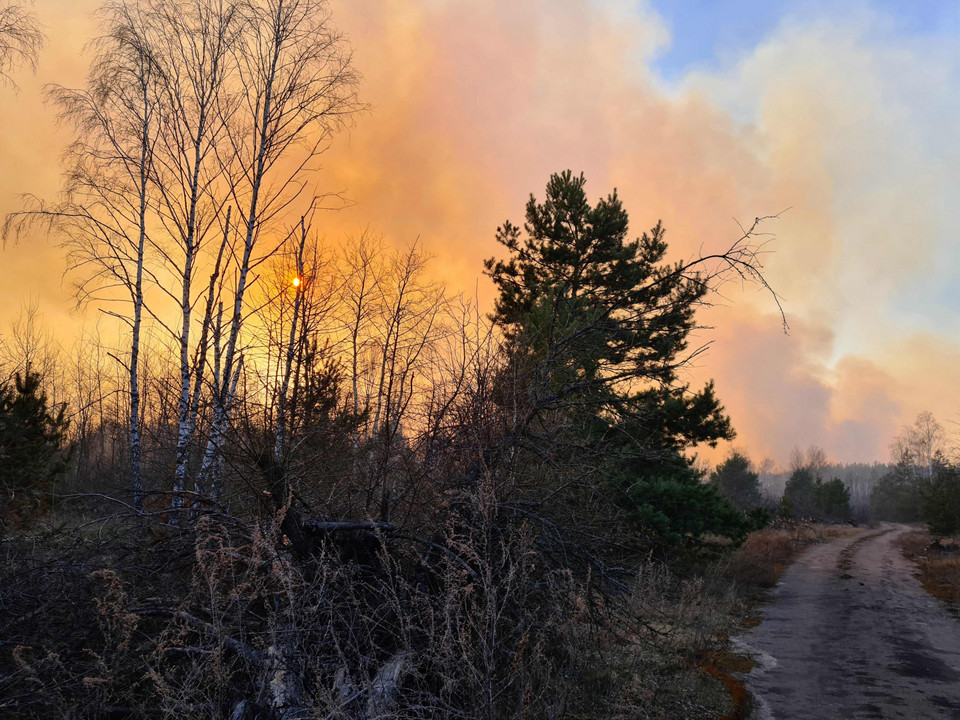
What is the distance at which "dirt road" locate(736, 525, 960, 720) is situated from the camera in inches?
275

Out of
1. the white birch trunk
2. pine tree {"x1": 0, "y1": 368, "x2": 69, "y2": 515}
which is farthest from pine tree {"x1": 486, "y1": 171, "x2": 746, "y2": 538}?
pine tree {"x1": 0, "y1": 368, "x2": 69, "y2": 515}

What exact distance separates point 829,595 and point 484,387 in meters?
13.9

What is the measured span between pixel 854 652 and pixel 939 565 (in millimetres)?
12984

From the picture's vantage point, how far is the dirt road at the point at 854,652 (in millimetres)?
6992

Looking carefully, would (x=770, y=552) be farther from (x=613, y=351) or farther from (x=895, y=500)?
(x=895, y=500)

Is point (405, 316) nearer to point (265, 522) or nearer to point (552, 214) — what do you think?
point (552, 214)

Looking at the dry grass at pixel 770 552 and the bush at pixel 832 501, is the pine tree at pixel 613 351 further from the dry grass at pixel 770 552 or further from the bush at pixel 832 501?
the bush at pixel 832 501

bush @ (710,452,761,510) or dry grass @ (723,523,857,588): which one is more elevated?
bush @ (710,452,761,510)

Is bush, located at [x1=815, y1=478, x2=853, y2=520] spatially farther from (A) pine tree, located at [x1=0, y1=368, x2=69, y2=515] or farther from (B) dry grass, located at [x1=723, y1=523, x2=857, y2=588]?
(A) pine tree, located at [x1=0, y1=368, x2=69, y2=515]

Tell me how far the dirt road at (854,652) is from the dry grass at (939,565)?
1.28 feet

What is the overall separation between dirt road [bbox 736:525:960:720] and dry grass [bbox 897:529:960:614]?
1.28ft

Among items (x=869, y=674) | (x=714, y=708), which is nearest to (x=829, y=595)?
(x=869, y=674)

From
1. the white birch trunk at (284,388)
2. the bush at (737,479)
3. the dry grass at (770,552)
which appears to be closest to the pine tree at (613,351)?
the white birch trunk at (284,388)

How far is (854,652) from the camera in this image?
952cm
